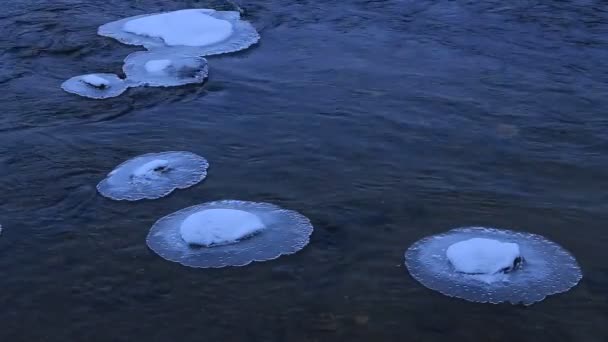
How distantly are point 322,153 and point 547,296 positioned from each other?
2.68 meters

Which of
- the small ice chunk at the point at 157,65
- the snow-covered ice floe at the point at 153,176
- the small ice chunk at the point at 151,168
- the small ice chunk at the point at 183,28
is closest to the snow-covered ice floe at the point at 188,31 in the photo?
the small ice chunk at the point at 183,28

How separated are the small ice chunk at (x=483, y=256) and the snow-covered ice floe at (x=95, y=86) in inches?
180

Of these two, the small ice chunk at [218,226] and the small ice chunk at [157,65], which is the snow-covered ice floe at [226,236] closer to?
the small ice chunk at [218,226]

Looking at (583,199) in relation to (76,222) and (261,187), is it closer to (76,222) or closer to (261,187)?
(261,187)

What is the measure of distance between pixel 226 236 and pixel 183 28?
5227mm

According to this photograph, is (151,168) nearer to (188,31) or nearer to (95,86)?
(95,86)

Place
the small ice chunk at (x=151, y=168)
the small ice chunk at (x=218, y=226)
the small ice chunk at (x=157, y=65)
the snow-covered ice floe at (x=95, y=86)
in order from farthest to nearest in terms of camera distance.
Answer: the small ice chunk at (x=157, y=65) → the snow-covered ice floe at (x=95, y=86) → the small ice chunk at (x=151, y=168) → the small ice chunk at (x=218, y=226)

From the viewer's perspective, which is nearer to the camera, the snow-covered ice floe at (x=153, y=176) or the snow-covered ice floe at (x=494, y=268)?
the snow-covered ice floe at (x=494, y=268)

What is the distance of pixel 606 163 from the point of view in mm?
7195

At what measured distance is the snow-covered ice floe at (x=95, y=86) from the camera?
8883 mm

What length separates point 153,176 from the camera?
712cm

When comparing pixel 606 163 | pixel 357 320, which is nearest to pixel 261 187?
pixel 357 320

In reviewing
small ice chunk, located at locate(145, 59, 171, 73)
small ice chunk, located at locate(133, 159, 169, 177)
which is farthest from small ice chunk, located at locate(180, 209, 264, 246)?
small ice chunk, located at locate(145, 59, 171, 73)

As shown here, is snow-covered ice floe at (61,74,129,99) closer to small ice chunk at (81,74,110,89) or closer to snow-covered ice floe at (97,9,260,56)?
small ice chunk at (81,74,110,89)
